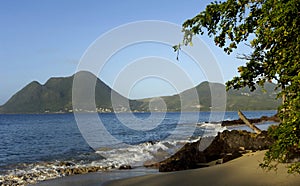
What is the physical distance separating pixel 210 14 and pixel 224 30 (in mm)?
461

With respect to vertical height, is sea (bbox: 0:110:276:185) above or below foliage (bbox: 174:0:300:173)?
below

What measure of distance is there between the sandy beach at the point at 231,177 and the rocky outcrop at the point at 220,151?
11.2ft

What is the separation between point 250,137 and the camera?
66.4ft

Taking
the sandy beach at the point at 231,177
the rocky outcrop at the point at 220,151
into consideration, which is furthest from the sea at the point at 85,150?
the sandy beach at the point at 231,177

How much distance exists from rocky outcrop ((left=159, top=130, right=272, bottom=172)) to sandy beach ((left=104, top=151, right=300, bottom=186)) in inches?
135

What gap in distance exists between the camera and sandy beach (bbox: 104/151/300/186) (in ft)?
36.0

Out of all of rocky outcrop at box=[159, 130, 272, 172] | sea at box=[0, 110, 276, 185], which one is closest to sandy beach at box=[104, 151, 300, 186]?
rocky outcrop at box=[159, 130, 272, 172]

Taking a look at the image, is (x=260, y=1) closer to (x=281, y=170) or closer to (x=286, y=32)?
(x=286, y=32)

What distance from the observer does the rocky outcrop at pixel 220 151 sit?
59.2 ft

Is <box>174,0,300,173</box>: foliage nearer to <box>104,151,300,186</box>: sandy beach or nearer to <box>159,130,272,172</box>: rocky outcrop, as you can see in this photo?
<box>104,151,300,186</box>: sandy beach

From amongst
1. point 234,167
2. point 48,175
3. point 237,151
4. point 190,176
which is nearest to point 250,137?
point 237,151

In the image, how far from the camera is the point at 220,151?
21234 mm

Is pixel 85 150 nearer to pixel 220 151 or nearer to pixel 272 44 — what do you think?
pixel 220 151

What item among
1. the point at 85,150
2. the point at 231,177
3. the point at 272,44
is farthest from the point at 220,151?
the point at 85,150
